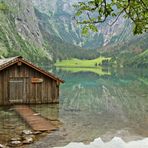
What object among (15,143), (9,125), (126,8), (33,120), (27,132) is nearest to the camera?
(126,8)

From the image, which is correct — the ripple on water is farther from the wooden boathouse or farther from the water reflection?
the wooden boathouse

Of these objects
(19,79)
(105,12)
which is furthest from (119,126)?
(105,12)

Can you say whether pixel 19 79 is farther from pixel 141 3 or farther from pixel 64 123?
pixel 141 3

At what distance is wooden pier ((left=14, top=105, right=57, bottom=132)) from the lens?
76.9 ft

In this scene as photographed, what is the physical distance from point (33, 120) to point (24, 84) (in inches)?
357

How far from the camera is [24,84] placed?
34.6 m

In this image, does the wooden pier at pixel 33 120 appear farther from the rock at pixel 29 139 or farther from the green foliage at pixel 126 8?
the green foliage at pixel 126 8

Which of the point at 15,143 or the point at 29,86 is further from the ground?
the point at 29,86

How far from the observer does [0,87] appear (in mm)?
33438

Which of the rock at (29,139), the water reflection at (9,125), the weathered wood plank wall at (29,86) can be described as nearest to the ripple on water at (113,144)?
the rock at (29,139)

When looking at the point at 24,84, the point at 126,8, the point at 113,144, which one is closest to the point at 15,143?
the point at 113,144

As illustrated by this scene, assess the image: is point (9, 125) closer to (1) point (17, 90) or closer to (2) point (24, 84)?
(1) point (17, 90)

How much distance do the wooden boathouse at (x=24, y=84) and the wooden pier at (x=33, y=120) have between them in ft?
4.87

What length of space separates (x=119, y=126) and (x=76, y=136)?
577 cm
